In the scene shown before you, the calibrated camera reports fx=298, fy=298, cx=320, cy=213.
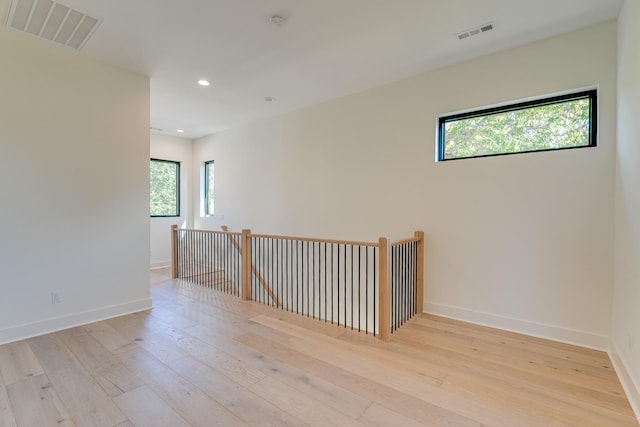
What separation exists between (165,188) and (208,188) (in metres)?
0.90

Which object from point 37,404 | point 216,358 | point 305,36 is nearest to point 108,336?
point 37,404

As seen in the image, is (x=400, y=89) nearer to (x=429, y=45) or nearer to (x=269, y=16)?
(x=429, y=45)

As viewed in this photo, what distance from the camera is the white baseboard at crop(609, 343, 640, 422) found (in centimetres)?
187

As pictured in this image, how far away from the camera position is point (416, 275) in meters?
3.61

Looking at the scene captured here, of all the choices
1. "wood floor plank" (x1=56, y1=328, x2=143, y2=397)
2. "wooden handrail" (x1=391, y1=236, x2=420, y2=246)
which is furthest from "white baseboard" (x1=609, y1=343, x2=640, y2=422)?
"wood floor plank" (x1=56, y1=328, x2=143, y2=397)

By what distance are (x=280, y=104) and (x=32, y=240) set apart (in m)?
3.49

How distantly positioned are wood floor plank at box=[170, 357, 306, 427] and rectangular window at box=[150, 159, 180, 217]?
4.88m

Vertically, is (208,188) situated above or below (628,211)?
above

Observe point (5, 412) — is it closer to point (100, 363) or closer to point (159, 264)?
point (100, 363)

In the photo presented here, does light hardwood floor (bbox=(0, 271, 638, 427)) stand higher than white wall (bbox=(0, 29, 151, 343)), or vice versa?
white wall (bbox=(0, 29, 151, 343))

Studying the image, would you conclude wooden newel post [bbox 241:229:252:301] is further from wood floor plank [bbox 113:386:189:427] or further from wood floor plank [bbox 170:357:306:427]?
wood floor plank [bbox 113:386:189:427]

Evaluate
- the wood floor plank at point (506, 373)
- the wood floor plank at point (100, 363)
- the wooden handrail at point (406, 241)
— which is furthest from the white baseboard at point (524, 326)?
the wood floor plank at point (100, 363)

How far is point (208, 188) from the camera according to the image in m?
6.93

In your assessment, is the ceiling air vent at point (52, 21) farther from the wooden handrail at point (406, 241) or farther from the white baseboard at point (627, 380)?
the white baseboard at point (627, 380)
